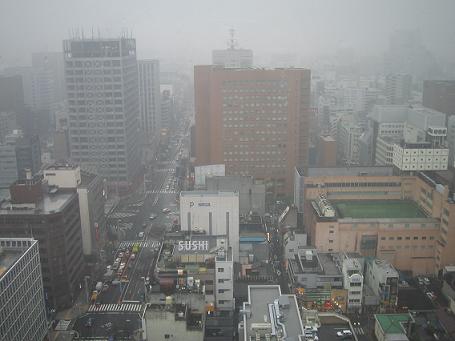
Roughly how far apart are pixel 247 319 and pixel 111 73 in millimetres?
24996

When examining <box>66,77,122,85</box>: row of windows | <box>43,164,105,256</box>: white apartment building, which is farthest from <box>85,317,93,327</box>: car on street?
<box>66,77,122,85</box>: row of windows

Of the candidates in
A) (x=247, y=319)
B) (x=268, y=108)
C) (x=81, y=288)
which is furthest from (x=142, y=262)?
(x=268, y=108)

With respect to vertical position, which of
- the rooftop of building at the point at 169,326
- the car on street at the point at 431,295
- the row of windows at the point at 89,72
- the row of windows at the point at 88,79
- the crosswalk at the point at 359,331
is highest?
the row of windows at the point at 89,72

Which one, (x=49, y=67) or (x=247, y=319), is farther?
(x=49, y=67)

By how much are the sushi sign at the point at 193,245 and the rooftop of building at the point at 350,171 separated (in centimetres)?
982

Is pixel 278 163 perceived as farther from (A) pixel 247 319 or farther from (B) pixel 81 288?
(A) pixel 247 319

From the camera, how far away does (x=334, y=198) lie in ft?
92.9

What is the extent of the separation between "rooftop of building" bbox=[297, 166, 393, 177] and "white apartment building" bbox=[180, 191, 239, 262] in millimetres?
6350

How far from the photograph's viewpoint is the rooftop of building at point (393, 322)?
696 inches

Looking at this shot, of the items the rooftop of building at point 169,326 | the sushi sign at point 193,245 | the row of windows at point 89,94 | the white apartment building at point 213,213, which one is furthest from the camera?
the row of windows at point 89,94

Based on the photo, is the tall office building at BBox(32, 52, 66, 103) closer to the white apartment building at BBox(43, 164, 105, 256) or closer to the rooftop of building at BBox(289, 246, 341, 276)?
the white apartment building at BBox(43, 164, 105, 256)

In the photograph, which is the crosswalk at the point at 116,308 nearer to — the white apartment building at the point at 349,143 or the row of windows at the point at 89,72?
the row of windows at the point at 89,72

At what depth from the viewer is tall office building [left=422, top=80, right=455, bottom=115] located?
4456 centimetres

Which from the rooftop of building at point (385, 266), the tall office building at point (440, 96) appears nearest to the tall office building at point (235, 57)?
the tall office building at point (440, 96)
